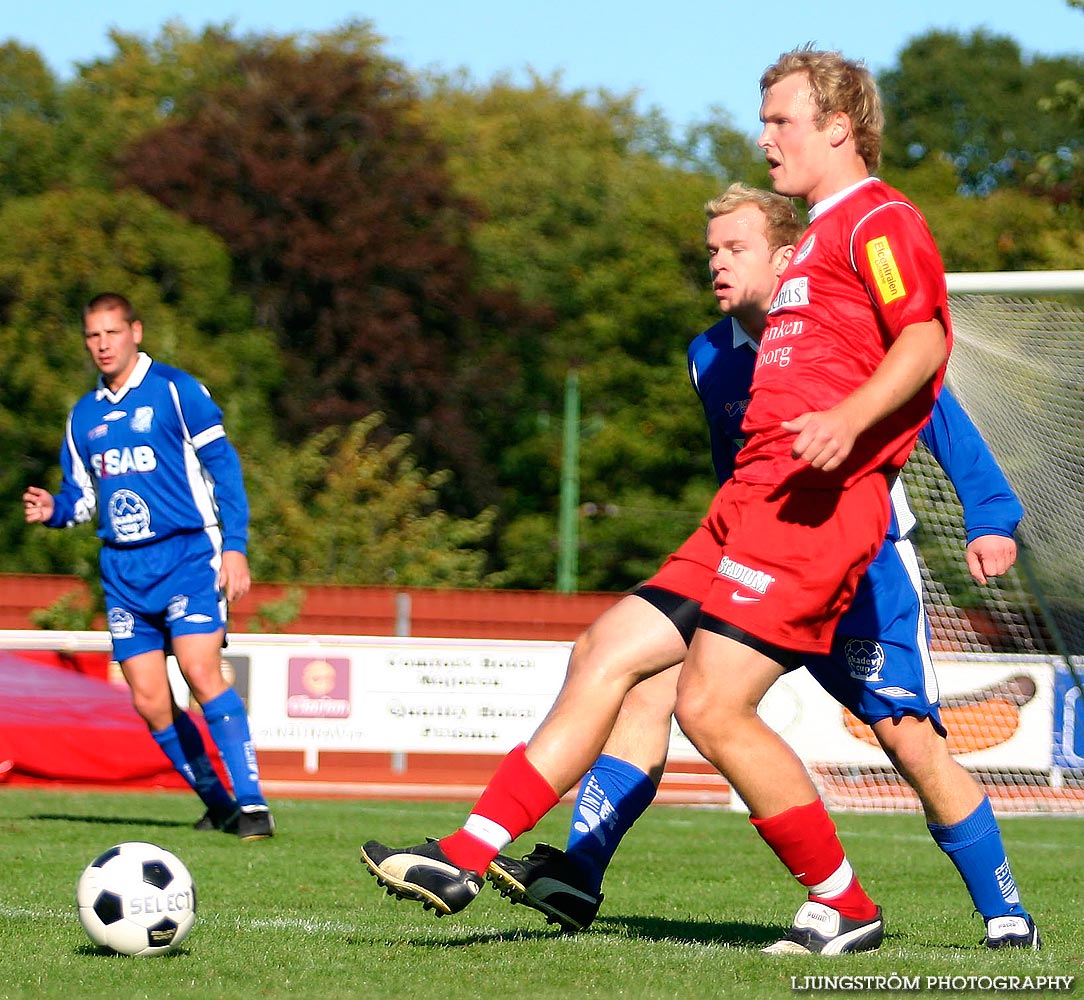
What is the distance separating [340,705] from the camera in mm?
13711

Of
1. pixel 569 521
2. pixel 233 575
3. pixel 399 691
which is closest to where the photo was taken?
pixel 233 575

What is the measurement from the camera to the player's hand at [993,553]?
15.8 feet

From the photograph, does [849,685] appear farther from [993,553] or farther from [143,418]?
[143,418]

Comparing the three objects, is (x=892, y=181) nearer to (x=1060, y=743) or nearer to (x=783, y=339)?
(x=1060, y=743)

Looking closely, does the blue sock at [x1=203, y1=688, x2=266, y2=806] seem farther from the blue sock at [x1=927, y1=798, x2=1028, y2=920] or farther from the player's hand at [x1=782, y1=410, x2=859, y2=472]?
the player's hand at [x1=782, y1=410, x2=859, y2=472]

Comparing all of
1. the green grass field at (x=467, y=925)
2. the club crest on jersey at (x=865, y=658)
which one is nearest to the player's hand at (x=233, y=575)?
the green grass field at (x=467, y=925)

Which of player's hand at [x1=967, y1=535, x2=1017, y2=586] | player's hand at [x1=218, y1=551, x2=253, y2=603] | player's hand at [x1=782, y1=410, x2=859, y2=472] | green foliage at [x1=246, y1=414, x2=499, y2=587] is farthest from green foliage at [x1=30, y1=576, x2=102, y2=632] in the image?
player's hand at [x1=782, y1=410, x2=859, y2=472]

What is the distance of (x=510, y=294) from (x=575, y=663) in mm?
35803

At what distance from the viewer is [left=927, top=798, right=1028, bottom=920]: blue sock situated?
4863 millimetres

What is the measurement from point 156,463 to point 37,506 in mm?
587

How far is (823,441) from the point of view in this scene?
12.7ft

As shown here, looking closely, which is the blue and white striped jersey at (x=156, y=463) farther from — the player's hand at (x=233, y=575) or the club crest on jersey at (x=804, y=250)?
the club crest on jersey at (x=804, y=250)

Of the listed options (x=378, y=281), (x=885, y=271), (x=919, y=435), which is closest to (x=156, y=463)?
(x=919, y=435)

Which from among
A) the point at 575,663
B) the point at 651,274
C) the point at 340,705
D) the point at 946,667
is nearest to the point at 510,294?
the point at 651,274
